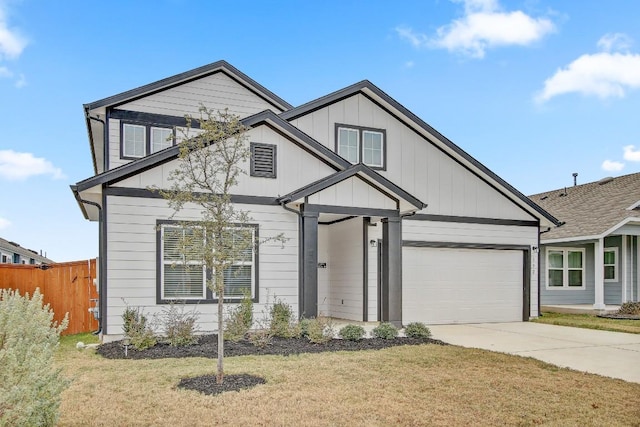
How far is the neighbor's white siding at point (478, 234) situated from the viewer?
1441cm

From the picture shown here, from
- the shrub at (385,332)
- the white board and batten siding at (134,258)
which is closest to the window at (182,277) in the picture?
the white board and batten siding at (134,258)

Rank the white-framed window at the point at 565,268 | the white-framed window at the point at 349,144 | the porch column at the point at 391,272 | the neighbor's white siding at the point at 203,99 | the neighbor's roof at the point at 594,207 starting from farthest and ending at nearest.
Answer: the white-framed window at the point at 565,268 → the neighbor's roof at the point at 594,207 → the white-framed window at the point at 349,144 → the neighbor's white siding at the point at 203,99 → the porch column at the point at 391,272

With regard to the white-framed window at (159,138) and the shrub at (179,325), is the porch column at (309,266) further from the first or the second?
the white-framed window at (159,138)

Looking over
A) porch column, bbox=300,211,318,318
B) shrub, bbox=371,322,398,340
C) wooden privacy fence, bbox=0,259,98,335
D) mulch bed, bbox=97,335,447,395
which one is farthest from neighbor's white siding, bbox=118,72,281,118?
shrub, bbox=371,322,398,340

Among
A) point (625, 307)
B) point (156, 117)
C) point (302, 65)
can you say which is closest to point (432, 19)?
point (302, 65)

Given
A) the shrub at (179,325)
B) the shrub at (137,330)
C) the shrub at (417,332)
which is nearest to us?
the shrub at (137,330)

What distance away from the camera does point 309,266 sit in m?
11.7

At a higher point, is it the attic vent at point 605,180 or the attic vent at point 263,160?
the attic vent at point 605,180

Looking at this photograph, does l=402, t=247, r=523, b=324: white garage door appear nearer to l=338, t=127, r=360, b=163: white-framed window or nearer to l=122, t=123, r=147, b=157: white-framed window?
l=338, t=127, r=360, b=163: white-framed window

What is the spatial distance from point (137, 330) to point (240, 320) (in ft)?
6.34

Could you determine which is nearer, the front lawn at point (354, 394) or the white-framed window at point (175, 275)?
the front lawn at point (354, 394)

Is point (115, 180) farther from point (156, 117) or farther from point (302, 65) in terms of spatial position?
point (302, 65)

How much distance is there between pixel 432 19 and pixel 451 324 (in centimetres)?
856

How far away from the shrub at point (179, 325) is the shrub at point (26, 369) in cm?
487
